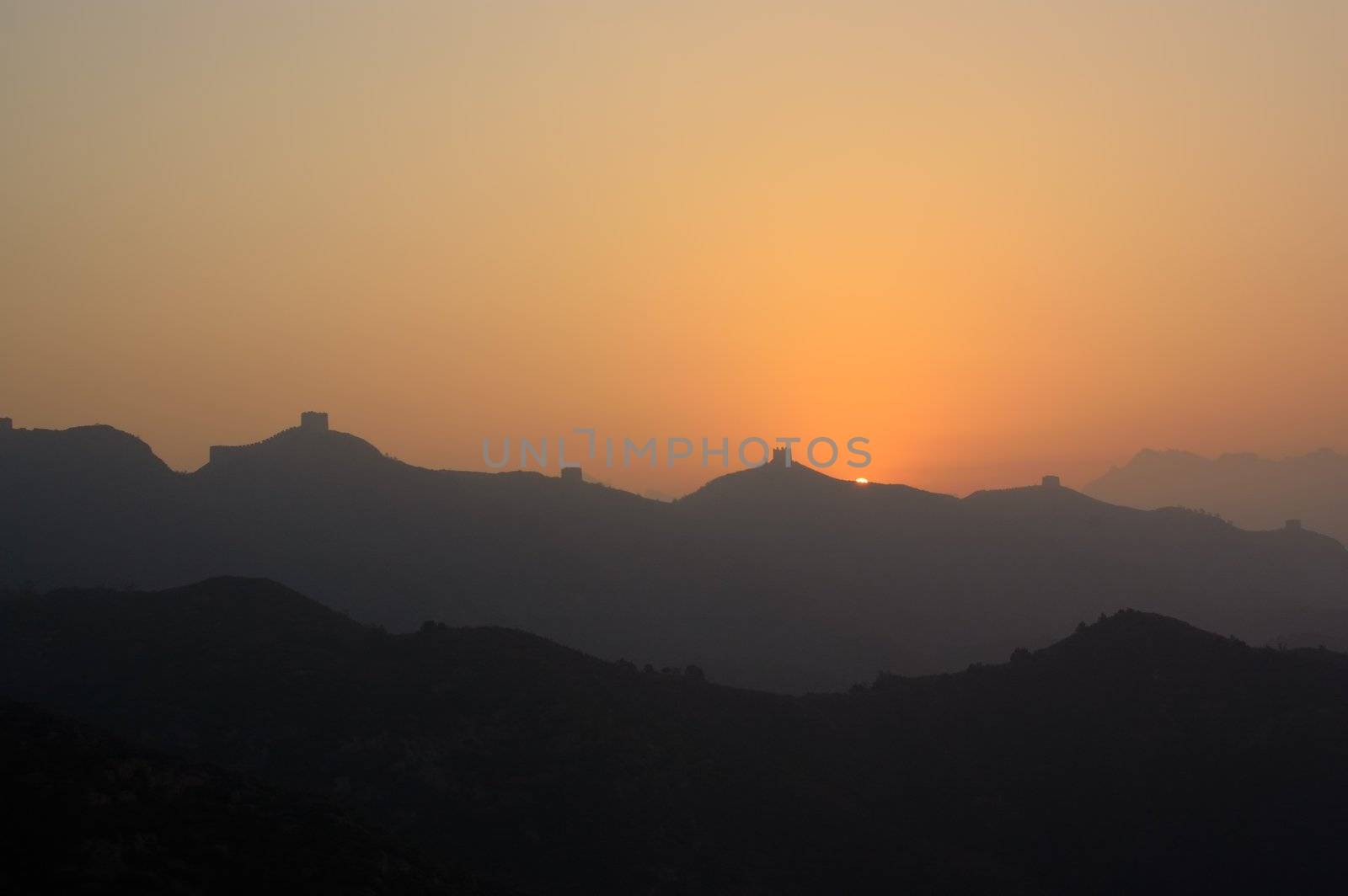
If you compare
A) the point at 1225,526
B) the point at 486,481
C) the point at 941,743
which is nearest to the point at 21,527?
the point at 486,481

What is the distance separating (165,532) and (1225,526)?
479 feet

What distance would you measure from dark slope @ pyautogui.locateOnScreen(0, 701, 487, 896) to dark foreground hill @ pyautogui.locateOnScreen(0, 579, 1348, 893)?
817cm

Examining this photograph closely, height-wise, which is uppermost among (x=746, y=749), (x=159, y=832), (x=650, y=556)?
(x=650, y=556)

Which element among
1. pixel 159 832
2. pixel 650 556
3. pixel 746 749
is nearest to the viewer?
pixel 159 832

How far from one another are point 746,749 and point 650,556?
274 ft

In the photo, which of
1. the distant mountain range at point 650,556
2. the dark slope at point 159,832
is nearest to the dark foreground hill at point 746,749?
the dark slope at point 159,832

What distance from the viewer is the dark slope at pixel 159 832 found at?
22.3 metres

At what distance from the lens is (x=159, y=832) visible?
24578 millimetres

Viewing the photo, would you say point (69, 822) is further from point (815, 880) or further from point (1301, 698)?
point (1301, 698)

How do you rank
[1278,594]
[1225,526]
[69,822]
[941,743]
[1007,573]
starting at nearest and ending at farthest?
[69,822] < [941,743] < [1007,573] < [1278,594] < [1225,526]

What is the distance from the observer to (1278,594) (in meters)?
152

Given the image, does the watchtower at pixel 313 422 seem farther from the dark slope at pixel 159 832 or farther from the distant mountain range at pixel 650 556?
the dark slope at pixel 159 832

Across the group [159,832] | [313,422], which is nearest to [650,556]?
[313,422]

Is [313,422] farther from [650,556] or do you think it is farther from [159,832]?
[159,832]
